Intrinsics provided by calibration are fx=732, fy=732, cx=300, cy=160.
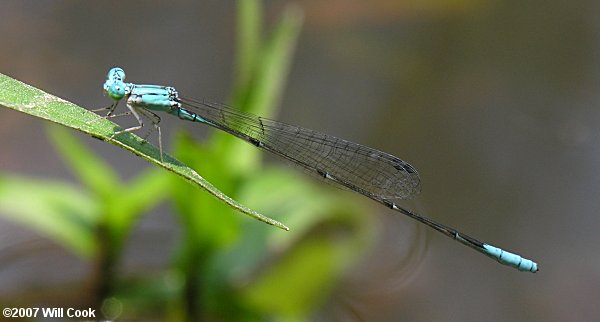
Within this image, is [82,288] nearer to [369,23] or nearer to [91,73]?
[91,73]

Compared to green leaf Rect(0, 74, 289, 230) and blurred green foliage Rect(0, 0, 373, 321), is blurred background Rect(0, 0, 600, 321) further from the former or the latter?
green leaf Rect(0, 74, 289, 230)

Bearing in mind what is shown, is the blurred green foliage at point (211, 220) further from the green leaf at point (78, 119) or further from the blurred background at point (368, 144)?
the green leaf at point (78, 119)

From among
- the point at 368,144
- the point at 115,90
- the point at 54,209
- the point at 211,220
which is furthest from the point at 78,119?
the point at 368,144

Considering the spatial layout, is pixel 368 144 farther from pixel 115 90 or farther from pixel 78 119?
pixel 78 119

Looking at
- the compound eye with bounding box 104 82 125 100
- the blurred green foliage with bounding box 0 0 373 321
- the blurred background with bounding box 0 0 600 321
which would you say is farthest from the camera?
the blurred background with bounding box 0 0 600 321

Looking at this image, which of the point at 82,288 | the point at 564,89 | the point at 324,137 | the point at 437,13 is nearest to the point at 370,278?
the point at 324,137

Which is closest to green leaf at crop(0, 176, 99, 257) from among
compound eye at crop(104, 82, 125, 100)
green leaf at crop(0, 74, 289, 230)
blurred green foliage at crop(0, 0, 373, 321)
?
blurred green foliage at crop(0, 0, 373, 321)
